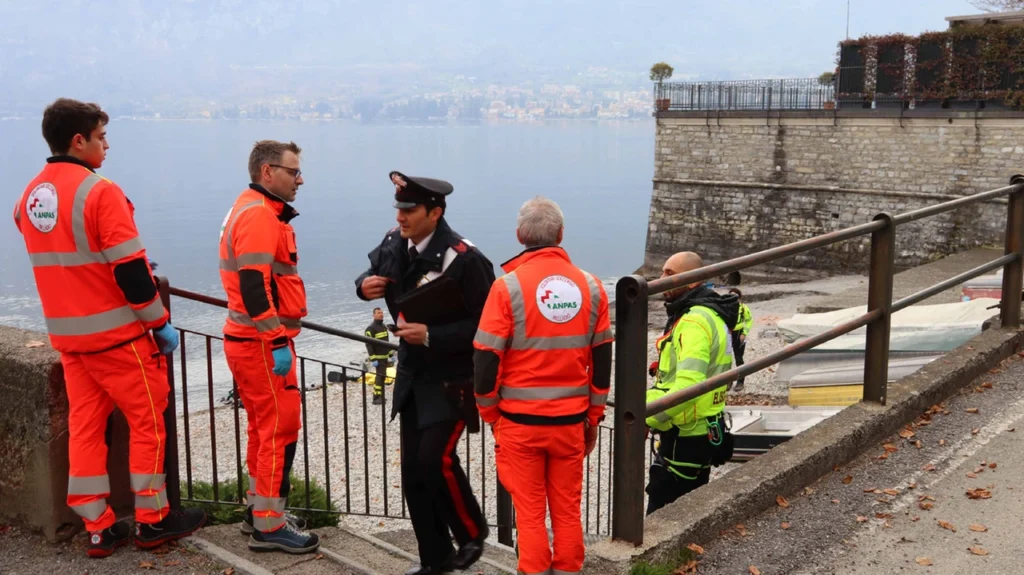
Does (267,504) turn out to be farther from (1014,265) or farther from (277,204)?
(1014,265)

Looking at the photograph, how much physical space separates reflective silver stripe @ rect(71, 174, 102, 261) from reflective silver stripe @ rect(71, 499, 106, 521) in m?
1.05

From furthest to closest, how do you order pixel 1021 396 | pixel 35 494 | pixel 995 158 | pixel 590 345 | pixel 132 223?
pixel 995 158 → pixel 1021 396 → pixel 35 494 → pixel 132 223 → pixel 590 345

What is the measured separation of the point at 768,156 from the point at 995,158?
25.7 feet

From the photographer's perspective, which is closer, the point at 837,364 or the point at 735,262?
the point at 735,262

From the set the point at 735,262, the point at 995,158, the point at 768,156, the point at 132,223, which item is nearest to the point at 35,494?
the point at 132,223

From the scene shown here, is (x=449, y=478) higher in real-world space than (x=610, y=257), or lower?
higher

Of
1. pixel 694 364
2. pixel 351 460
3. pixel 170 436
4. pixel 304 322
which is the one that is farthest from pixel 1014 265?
pixel 351 460

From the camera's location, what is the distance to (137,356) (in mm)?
3938

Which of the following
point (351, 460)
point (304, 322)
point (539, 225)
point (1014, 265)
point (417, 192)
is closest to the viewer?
point (539, 225)

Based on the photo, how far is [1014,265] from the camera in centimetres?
642

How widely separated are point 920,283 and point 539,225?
1985 centimetres

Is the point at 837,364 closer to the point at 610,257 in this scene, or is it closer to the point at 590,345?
the point at 590,345

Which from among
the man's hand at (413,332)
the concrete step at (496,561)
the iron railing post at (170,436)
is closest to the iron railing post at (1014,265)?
the concrete step at (496,561)

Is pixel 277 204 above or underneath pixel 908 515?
above
